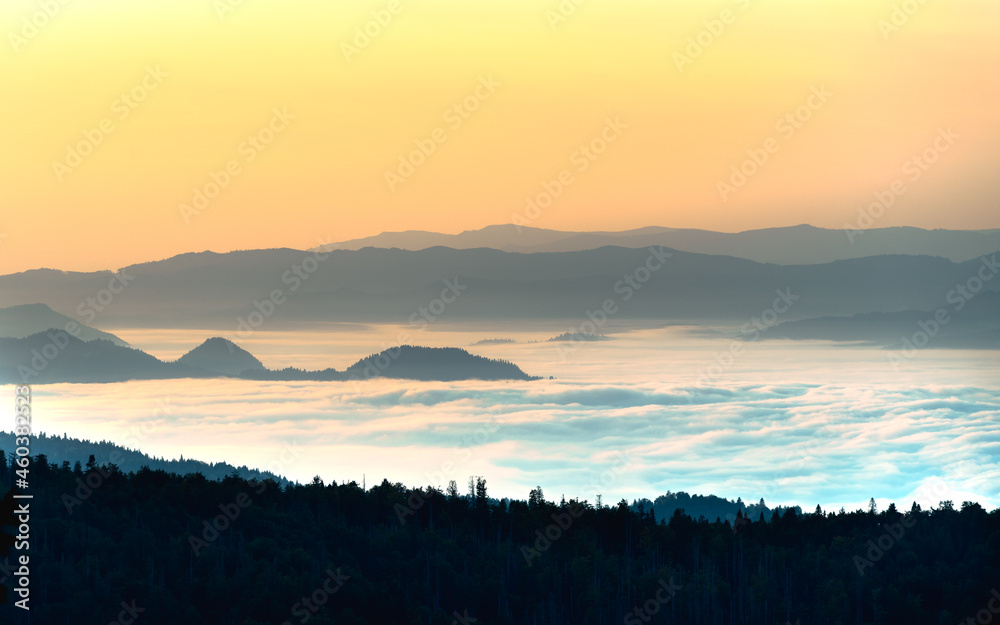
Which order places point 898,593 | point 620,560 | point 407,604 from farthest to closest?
point 620,560
point 898,593
point 407,604

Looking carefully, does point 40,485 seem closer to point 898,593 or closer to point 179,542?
point 179,542

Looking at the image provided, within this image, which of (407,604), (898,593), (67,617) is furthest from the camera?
(898,593)

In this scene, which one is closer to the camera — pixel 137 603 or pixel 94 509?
pixel 137 603

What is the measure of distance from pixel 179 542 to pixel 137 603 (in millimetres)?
21024

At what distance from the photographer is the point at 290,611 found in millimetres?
163000

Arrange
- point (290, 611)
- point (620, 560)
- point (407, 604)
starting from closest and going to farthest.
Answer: point (290, 611), point (407, 604), point (620, 560)

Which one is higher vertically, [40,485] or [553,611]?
[40,485]

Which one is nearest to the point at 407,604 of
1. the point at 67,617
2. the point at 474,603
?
the point at 474,603

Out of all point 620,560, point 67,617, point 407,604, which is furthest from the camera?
point 620,560

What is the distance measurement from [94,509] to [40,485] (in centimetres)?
1576

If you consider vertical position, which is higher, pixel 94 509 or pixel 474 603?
pixel 94 509

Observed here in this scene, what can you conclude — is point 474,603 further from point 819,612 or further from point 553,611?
point 819,612

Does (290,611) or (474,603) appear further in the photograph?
(474,603)

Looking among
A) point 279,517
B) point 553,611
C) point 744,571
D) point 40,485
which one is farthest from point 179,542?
point 744,571
